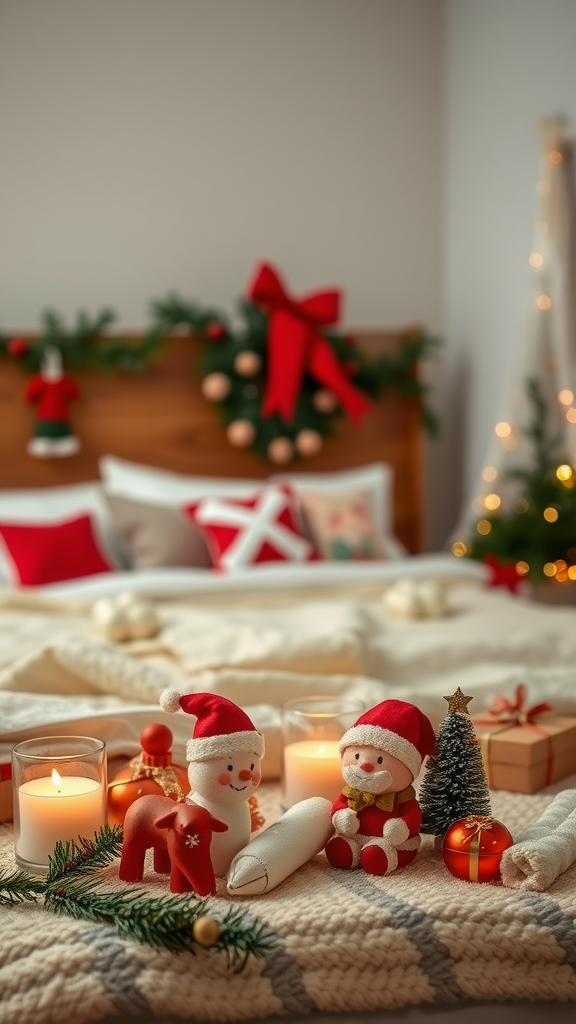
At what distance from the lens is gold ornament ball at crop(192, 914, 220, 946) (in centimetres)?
97

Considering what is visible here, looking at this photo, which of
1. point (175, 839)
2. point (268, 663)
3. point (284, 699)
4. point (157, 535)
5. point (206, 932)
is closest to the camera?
point (206, 932)

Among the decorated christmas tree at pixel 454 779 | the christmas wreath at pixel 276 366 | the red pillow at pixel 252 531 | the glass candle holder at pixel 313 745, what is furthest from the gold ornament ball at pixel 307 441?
the decorated christmas tree at pixel 454 779

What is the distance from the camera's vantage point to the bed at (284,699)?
1.01 m

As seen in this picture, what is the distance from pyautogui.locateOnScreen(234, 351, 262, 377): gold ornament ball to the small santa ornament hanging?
0.55m

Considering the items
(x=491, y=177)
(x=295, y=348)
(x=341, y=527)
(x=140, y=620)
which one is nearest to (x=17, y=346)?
(x=295, y=348)

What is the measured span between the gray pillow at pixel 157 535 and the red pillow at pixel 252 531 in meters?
0.04

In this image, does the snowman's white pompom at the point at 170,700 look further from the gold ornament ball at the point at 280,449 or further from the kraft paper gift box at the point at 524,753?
the gold ornament ball at the point at 280,449

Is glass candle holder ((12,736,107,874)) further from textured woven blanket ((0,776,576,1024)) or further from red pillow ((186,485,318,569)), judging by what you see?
red pillow ((186,485,318,569))

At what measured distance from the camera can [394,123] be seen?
418 centimetres

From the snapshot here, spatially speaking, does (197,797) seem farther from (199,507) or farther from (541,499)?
(541,499)

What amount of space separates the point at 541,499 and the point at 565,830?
2.23 metres

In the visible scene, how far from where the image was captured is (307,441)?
12.4ft

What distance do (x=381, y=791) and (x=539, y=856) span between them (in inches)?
7.0

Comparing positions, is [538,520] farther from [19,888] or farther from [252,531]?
[19,888]
